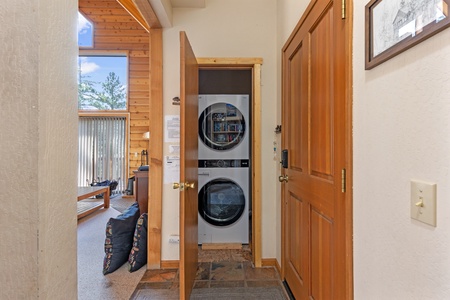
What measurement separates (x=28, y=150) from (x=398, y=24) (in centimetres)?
112

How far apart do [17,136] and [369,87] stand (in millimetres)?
1151

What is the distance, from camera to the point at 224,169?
306cm

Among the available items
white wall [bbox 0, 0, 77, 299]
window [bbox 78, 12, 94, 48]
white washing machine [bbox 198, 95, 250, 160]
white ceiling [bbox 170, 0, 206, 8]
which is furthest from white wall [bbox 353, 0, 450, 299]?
window [bbox 78, 12, 94, 48]

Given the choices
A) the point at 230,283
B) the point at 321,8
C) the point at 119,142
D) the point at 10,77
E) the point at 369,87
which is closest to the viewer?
the point at 10,77

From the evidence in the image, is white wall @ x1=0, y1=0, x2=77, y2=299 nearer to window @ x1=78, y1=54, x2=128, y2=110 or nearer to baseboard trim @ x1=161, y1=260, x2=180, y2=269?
baseboard trim @ x1=161, y1=260, x2=180, y2=269

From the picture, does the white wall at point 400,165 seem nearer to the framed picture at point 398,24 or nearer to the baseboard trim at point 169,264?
the framed picture at point 398,24

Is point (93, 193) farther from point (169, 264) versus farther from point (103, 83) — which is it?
point (103, 83)

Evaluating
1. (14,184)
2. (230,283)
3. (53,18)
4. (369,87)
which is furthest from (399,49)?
(230,283)

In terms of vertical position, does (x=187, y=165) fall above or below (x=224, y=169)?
above

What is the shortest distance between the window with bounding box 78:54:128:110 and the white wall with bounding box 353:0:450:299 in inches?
250

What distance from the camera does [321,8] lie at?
136 centimetres

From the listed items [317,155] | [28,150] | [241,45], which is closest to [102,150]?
[241,45]

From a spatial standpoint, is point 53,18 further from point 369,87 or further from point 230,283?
point 230,283

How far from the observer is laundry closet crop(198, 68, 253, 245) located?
9.92 feet
